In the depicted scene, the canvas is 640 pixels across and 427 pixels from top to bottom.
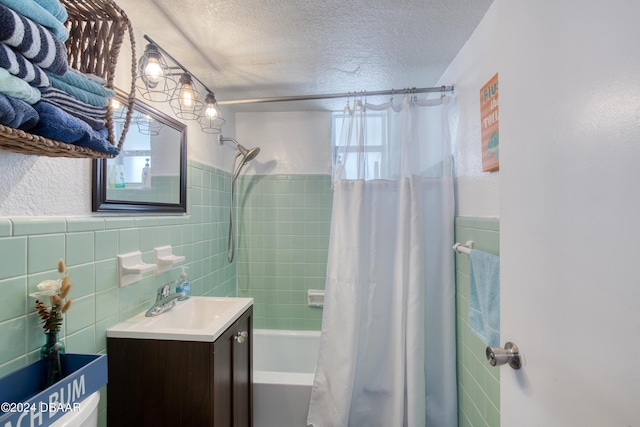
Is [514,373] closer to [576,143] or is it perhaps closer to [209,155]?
[576,143]

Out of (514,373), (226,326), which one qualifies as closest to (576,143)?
(514,373)

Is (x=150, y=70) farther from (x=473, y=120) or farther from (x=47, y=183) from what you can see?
(x=473, y=120)

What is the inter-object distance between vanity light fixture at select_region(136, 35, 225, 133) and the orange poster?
134 cm

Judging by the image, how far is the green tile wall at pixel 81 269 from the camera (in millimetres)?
737

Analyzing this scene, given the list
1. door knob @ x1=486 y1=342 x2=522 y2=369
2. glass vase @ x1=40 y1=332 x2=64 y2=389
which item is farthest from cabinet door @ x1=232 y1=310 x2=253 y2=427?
door knob @ x1=486 y1=342 x2=522 y2=369

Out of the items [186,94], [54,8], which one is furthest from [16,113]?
[186,94]

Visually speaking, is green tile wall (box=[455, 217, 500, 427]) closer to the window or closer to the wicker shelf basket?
the window

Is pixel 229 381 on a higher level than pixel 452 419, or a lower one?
higher

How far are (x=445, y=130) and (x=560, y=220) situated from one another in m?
1.16

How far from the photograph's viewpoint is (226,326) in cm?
111

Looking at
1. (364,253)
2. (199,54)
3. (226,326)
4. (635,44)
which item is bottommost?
(226,326)

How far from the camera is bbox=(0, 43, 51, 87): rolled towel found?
50cm

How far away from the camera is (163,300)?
4.11 feet

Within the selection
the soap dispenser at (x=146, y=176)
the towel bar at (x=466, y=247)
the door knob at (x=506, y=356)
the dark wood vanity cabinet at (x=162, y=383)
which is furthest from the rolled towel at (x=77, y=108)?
the towel bar at (x=466, y=247)
